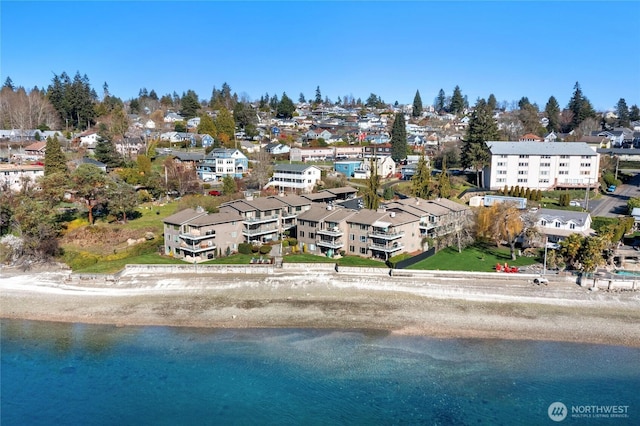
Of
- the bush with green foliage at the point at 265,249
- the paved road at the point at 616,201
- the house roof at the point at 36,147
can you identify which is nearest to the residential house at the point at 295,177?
the bush with green foliage at the point at 265,249

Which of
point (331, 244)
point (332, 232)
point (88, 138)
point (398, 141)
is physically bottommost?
point (331, 244)

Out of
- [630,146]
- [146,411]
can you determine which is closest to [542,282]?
[146,411]

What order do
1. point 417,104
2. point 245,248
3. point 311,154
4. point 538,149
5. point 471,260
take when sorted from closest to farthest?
point 471,260 < point 245,248 < point 538,149 < point 311,154 < point 417,104

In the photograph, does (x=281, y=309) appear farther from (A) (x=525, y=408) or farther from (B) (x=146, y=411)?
(A) (x=525, y=408)

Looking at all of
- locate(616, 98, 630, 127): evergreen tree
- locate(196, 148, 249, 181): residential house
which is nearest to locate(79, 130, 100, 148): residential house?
locate(196, 148, 249, 181): residential house

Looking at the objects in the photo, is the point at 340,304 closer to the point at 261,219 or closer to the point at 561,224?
the point at 261,219

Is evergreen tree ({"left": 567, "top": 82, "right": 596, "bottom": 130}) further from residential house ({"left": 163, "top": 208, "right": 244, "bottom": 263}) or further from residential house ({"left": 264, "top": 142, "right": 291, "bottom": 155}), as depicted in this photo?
residential house ({"left": 163, "top": 208, "right": 244, "bottom": 263})

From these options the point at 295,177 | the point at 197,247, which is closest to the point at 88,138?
the point at 295,177
